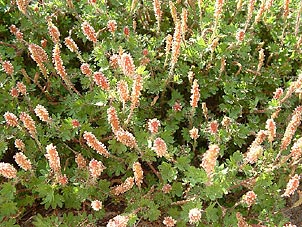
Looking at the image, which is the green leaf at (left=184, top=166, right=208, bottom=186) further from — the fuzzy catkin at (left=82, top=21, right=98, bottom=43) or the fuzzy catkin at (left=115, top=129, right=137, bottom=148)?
the fuzzy catkin at (left=82, top=21, right=98, bottom=43)

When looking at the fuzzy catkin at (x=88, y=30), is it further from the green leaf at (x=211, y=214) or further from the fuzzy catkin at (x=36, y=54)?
the green leaf at (x=211, y=214)

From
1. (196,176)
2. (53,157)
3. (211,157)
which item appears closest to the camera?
(211,157)

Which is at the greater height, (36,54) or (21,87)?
(36,54)

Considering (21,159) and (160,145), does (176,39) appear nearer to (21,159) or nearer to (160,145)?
(160,145)

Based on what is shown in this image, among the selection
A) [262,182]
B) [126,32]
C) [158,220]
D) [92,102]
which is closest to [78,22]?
[126,32]

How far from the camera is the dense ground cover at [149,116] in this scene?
2.24 m

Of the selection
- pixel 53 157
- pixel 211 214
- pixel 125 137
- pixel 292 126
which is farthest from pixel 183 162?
pixel 53 157

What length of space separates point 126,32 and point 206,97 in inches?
Answer: 22.5

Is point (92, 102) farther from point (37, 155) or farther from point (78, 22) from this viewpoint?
point (78, 22)

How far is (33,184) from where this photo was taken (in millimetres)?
2340

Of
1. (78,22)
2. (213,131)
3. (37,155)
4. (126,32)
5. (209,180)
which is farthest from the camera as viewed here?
(78,22)

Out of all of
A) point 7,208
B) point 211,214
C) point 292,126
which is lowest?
point 7,208

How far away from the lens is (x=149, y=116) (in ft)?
8.71

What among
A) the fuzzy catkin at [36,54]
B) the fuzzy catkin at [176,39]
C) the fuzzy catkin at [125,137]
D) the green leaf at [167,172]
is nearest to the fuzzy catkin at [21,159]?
the fuzzy catkin at [125,137]
